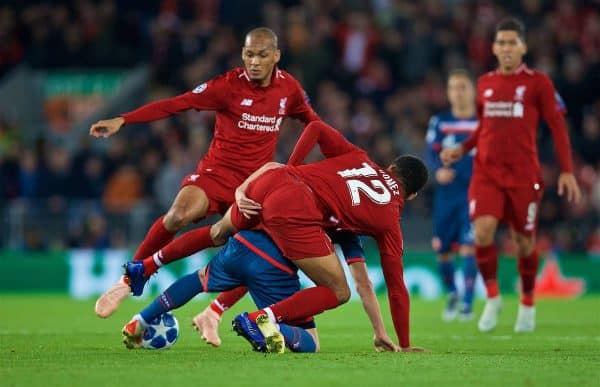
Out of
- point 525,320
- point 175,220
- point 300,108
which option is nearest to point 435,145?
point 525,320

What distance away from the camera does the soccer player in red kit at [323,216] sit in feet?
26.4

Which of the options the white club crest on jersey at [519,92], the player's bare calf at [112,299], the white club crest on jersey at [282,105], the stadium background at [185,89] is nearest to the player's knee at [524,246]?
the white club crest on jersey at [519,92]

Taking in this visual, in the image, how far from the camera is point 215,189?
33.3 ft

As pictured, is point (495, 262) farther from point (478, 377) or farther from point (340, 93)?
point (340, 93)

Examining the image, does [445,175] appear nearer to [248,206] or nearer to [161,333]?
[161,333]

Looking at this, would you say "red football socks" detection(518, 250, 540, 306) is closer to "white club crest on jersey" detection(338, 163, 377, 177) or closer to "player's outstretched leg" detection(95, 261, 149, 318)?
"white club crest on jersey" detection(338, 163, 377, 177)

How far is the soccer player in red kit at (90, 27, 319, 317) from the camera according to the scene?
994cm

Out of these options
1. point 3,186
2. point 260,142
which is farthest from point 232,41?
point 260,142

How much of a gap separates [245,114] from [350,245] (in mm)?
1874

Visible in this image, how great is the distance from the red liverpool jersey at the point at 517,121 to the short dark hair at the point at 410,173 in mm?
2881

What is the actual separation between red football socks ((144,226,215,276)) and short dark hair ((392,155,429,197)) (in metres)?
1.69

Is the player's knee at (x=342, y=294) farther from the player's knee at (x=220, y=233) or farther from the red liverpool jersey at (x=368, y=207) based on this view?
the player's knee at (x=220, y=233)

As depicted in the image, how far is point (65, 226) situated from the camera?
57.7 ft

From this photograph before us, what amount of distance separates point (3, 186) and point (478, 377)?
12.6 m
